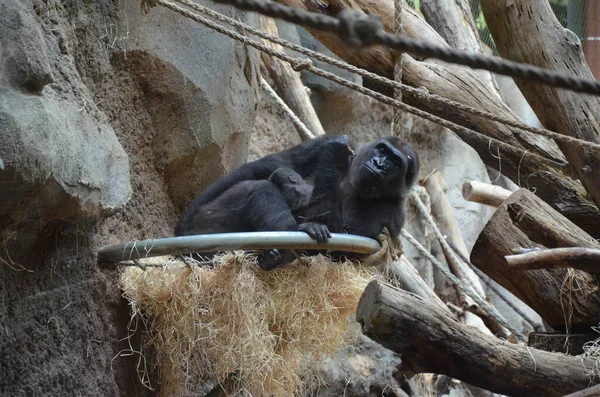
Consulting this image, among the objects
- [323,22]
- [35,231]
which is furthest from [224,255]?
[323,22]

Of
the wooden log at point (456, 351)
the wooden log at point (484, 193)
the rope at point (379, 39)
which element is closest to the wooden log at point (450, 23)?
the wooden log at point (484, 193)

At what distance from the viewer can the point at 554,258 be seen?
2.58 m

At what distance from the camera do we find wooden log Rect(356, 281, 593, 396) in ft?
8.00

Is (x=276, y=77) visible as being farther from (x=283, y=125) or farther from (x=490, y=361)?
(x=490, y=361)

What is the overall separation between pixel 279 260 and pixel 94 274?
752mm

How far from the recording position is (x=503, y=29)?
3789 millimetres

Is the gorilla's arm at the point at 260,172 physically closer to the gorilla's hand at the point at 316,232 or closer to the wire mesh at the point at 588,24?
the gorilla's hand at the point at 316,232

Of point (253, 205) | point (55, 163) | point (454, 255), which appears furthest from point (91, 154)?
point (454, 255)

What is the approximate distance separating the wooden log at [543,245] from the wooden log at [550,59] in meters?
0.48

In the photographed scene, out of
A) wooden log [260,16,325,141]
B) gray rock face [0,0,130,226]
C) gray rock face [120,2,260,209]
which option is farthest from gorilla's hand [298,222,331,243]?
wooden log [260,16,325,141]

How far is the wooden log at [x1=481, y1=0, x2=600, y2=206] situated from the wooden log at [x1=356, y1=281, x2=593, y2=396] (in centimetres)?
120

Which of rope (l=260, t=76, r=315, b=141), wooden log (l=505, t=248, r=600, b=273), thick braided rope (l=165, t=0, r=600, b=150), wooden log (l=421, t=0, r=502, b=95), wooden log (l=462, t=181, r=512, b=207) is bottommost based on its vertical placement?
wooden log (l=462, t=181, r=512, b=207)

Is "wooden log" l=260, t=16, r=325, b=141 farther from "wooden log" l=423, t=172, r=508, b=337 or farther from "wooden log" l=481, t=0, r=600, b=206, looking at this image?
"wooden log" l=481, t=0, r=600, b=206

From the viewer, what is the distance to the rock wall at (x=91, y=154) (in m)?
2.26
